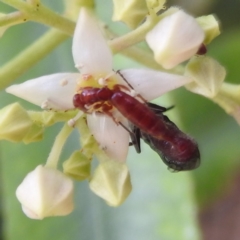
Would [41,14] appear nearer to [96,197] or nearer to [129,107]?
[129,107]

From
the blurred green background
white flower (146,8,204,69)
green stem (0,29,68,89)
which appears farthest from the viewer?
the blurred green background

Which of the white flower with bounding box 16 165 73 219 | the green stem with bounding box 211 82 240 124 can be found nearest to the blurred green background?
the green stem with bounding box 211 82 240 124

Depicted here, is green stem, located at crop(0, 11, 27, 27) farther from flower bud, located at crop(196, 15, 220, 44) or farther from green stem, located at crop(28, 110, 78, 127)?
flower bud, located at crop(196, 15, 220, 44)

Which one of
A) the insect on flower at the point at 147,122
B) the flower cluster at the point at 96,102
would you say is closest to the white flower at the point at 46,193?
the flower cluster at the point at 96,102

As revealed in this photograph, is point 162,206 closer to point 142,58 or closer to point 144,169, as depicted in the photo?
point 144,169

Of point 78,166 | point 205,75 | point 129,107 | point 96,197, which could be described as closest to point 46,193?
point 78,166

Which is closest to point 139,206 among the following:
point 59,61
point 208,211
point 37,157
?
point 37,157

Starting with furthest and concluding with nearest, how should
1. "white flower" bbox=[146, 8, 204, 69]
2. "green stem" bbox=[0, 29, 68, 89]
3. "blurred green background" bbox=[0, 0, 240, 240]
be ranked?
"blurred green background" bbox=[0, 0, 240, 240], "green stem" bbox=[0, 29, 68, 89], "white flower" bbox=[146, 8, 204, 69]

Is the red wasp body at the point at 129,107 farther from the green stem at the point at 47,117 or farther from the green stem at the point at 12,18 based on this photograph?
the green stem at the point at 12,18
